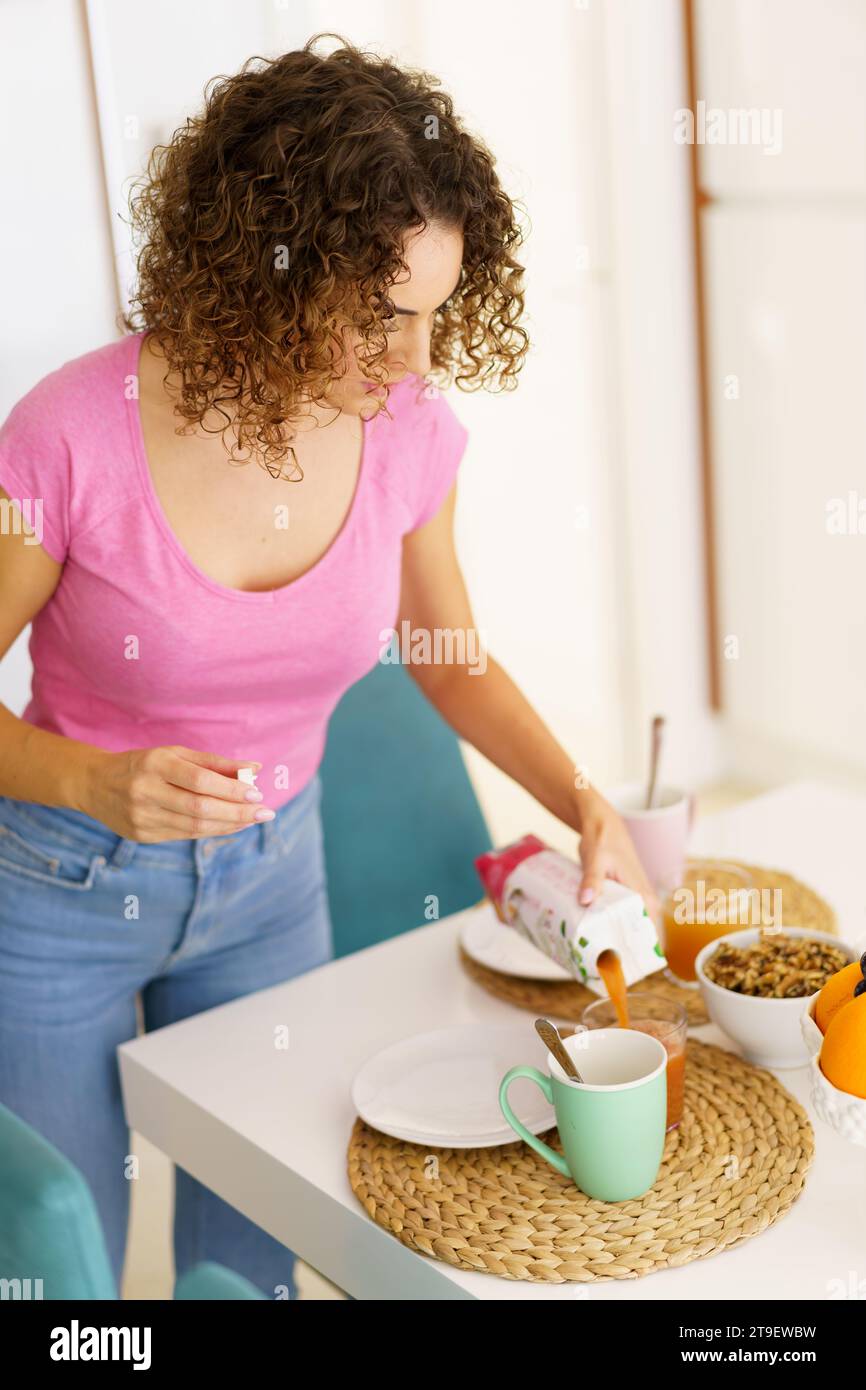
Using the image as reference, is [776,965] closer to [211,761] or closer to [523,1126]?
[523,1126]

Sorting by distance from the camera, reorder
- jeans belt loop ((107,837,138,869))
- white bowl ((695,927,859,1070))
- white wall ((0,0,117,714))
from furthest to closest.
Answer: white wall ((0,0,117,714)) → jeans belt loop ((107,837,138,869)) → white bowl ((695,927,859,1070))

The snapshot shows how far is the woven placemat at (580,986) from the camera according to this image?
1.21 m

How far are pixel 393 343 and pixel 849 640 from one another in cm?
200

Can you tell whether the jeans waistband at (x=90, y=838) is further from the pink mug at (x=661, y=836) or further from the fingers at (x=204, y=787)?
the pink mug at (x=661, y=836)

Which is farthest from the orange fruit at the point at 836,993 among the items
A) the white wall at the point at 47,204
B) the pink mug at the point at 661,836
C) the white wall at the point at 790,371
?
the white wall at the point at 790,371

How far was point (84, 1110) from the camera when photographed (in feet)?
4.14

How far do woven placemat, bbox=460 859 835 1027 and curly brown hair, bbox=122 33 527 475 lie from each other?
0.45 metres

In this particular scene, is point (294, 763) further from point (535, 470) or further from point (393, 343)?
point (535, 470)

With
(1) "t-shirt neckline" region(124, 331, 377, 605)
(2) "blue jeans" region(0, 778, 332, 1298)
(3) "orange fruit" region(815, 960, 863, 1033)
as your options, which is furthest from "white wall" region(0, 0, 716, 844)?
(3) "orange fruit" region(815, 960, 863, 1033)

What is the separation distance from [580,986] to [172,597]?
1.50ft

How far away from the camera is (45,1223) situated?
845 millimetres

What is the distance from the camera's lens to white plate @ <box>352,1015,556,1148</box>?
1.02 m

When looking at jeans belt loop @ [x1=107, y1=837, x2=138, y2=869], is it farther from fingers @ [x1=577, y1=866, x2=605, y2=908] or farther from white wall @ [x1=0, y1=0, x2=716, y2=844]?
white wall @ [x1=0, y1=0, x2=716, y2=844]
